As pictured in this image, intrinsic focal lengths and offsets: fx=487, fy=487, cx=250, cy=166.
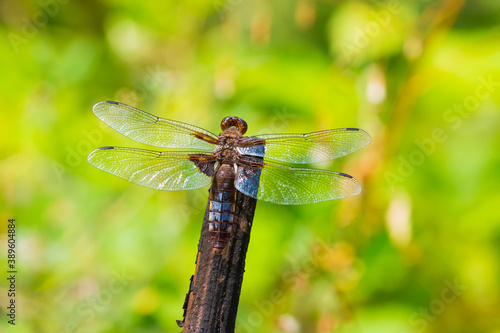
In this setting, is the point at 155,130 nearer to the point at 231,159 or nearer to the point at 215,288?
the point at 231,159

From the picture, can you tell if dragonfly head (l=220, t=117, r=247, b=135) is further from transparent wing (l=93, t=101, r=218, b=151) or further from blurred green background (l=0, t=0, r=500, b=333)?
blurred green background (l=0, t=0, r=500, b=333)

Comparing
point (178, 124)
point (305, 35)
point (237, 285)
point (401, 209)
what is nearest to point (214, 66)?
point (305, 35)

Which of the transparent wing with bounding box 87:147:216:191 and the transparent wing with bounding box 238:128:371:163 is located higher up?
the transparent wing with bounding box 238:128:371:163

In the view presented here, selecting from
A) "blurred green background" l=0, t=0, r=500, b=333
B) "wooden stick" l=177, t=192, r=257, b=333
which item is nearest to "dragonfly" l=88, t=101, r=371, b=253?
"wooden stick" l=177, t=192, r=257, b=333

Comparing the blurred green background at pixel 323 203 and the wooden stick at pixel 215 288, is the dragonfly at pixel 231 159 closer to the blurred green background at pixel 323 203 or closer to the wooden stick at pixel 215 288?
the wooden stick at pixel 215 288

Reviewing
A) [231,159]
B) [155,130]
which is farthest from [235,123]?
[155,130]

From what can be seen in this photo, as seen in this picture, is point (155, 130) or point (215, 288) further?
point (155, 130)

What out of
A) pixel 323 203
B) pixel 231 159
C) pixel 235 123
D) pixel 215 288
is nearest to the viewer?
pixel 215 288

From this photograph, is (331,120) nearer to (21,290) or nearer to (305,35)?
(305,35)
